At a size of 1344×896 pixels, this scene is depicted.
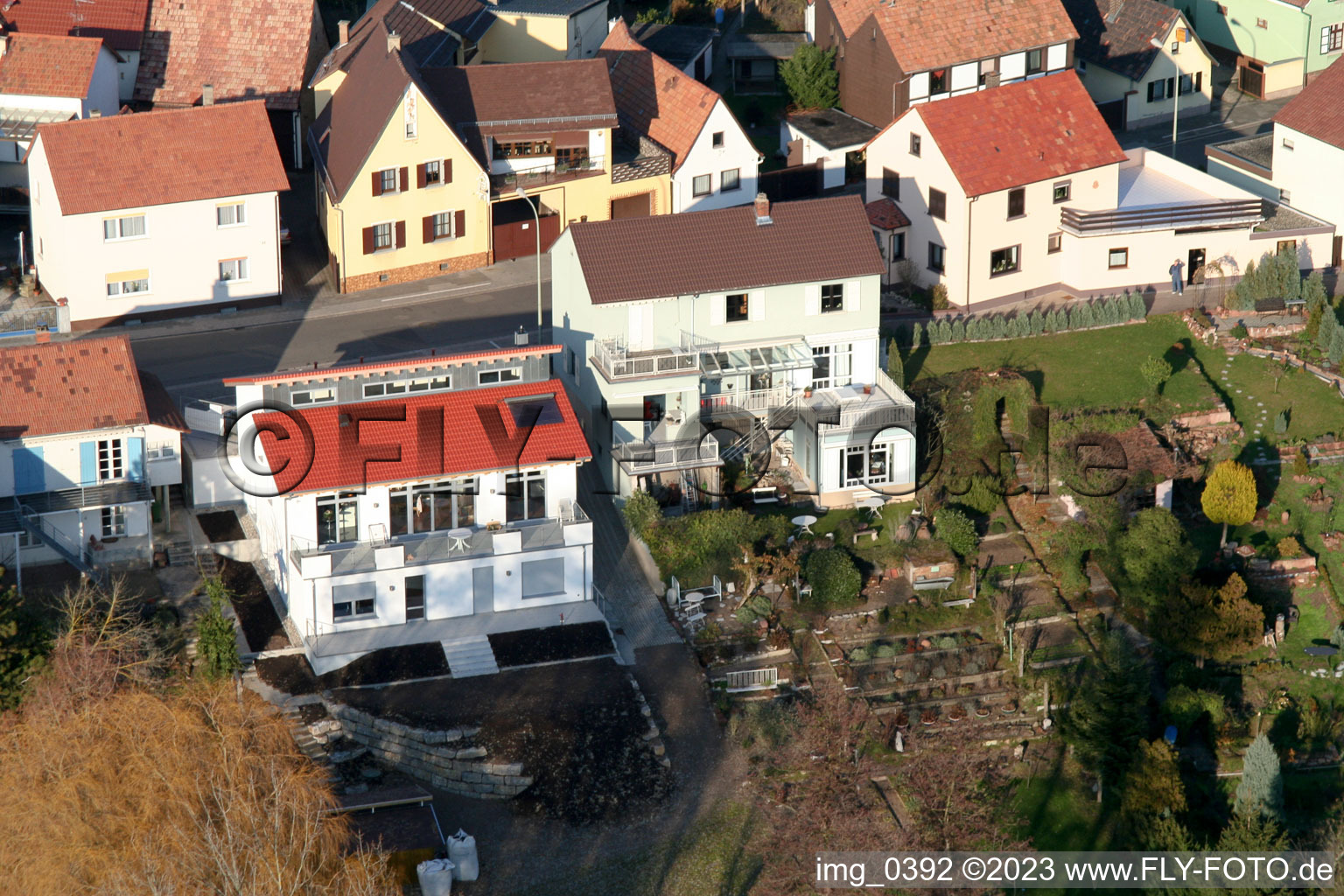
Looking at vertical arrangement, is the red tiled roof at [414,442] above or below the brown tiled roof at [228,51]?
below

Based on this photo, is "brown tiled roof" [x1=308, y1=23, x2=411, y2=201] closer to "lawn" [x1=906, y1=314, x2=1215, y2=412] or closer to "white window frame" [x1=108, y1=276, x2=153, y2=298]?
"white window frame" [x1=108, y1=276, x2=153, y2=298]

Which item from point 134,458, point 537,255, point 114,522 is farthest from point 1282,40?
point 114,522

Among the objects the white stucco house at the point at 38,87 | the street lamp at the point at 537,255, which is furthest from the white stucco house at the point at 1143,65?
the white stucco house at the point at 38,87

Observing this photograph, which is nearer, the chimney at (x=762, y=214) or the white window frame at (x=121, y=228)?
the chimney at (x=762, y=214)

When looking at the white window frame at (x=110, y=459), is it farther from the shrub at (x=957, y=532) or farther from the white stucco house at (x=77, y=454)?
the shrub at (x=957, y=532)

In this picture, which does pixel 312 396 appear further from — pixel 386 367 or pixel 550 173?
pixel 550 173

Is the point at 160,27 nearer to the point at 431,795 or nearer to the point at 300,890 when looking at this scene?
the point at 431,795
